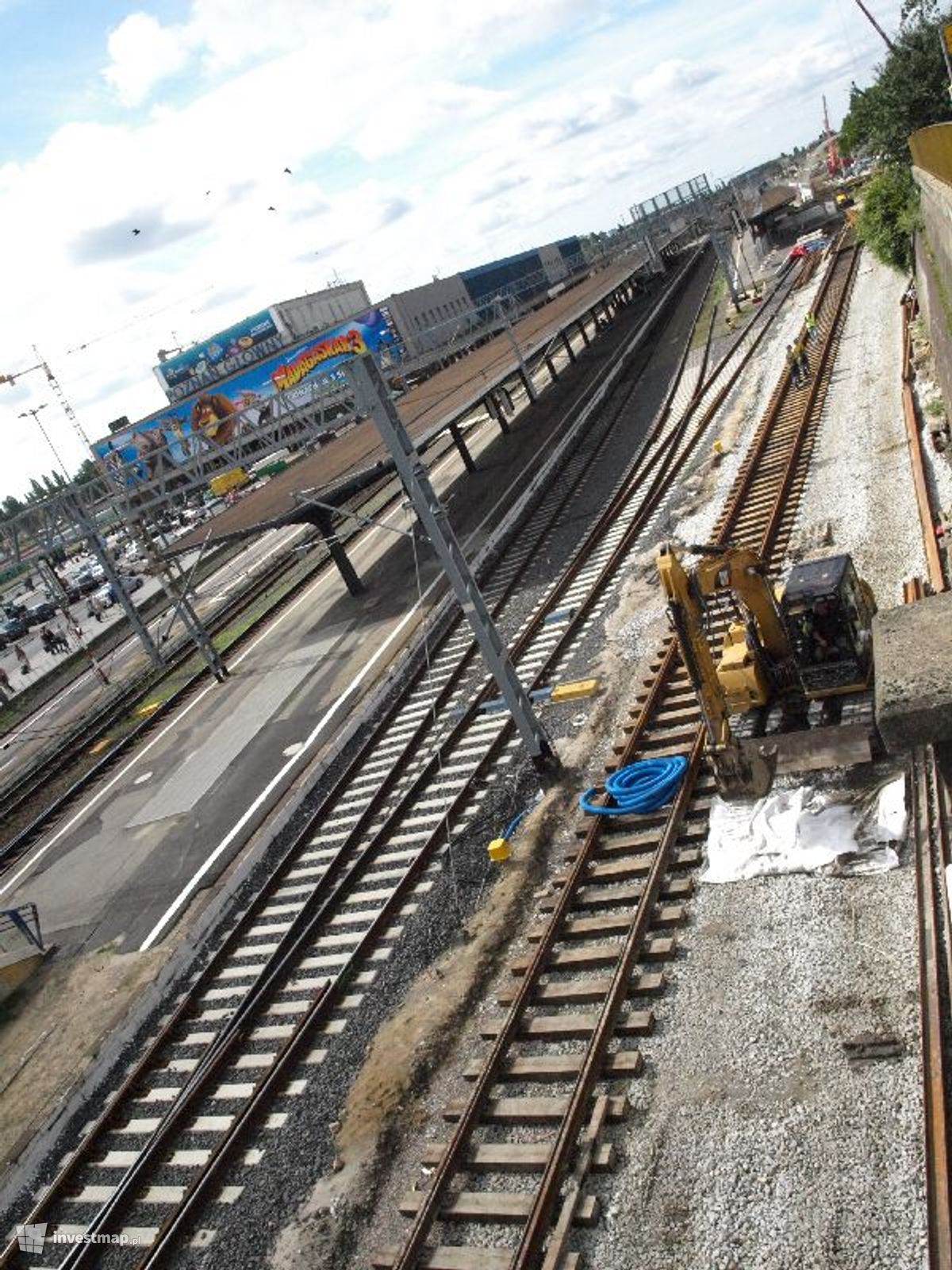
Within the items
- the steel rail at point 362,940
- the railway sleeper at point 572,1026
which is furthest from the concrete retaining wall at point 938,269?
the railway sleeper at point 572,1026

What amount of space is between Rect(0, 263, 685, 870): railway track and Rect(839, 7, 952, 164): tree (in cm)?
2682

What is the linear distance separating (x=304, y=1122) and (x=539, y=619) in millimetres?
11347

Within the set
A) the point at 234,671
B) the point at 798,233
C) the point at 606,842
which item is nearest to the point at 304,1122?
the point at 606,842

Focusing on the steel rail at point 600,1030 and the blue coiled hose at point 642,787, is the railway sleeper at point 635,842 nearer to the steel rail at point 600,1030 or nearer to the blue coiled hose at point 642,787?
the steel rail at point 600,1030

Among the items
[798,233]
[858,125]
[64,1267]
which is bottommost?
[64,1267]

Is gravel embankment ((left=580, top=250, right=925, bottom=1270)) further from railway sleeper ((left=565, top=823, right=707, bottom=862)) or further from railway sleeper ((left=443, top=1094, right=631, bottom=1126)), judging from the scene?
railway sleeper ((left=565, top=823, right=707, bottom=862))

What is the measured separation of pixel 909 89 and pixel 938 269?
71.1 ft

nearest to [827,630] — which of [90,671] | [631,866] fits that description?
[631,866]

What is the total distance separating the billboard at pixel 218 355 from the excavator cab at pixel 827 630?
85590 mm

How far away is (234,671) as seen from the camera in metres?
25.8

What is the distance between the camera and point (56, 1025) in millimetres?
13680

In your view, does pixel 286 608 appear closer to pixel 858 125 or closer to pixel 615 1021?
pixel 615 1021

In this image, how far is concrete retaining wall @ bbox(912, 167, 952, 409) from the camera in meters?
16.6

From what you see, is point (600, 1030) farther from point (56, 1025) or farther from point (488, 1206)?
point (56, 1025)
